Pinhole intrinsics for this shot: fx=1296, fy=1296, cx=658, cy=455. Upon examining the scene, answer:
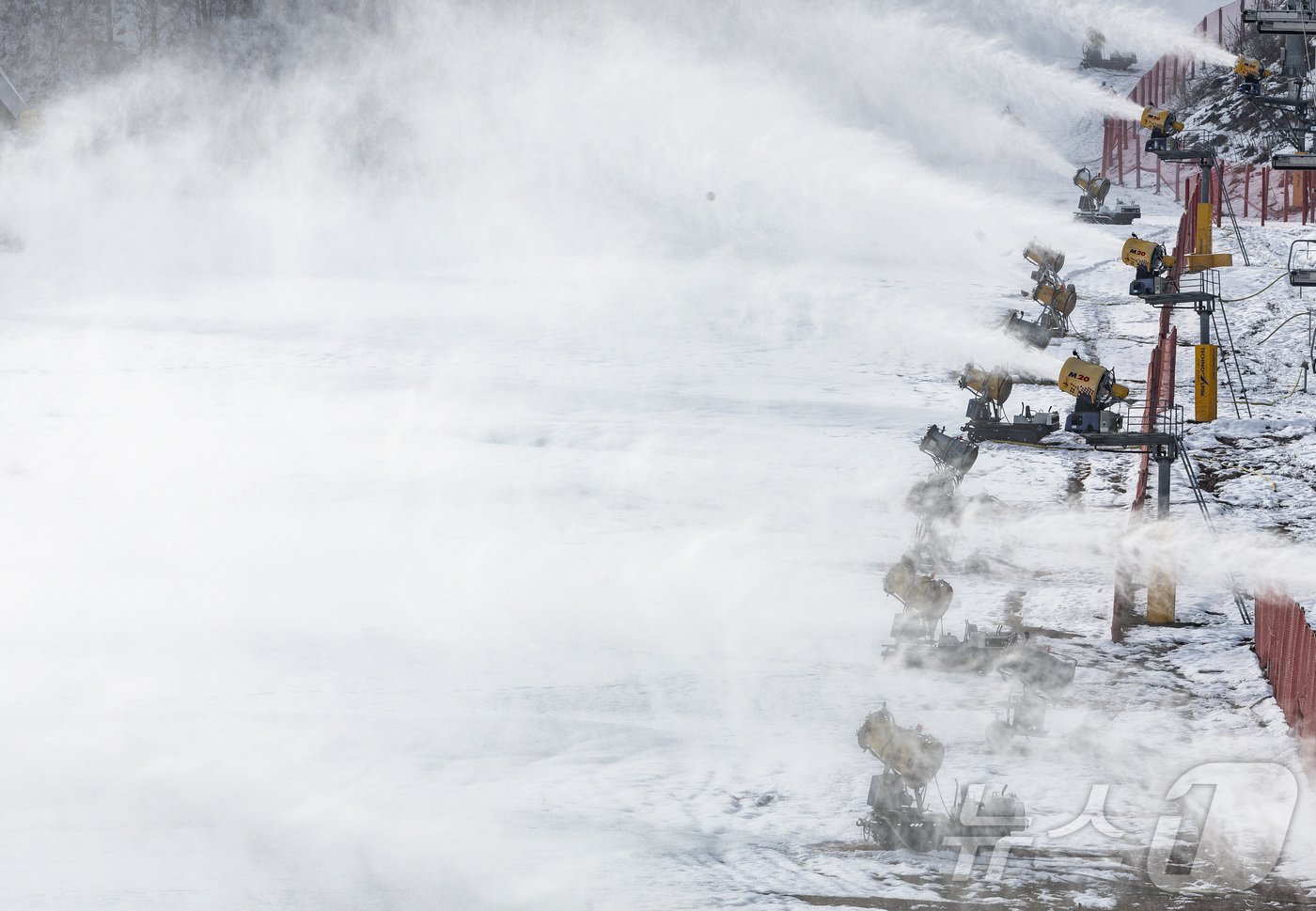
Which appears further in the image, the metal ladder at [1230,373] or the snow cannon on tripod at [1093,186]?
the snow cannon on tripod at [1093,186]

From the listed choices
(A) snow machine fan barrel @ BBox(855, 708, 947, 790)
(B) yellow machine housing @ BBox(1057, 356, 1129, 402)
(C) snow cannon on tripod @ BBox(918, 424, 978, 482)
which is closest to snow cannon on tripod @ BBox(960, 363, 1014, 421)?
(C) snow cannon on tripod @ BBox(918, 424, 978, 482)

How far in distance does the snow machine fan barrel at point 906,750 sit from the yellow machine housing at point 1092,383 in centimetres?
867

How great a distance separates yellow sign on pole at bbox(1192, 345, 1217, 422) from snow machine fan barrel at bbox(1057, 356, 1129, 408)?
10.9 meters

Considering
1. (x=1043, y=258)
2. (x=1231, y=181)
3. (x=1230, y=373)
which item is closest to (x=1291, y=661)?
(x=1230, y=373)

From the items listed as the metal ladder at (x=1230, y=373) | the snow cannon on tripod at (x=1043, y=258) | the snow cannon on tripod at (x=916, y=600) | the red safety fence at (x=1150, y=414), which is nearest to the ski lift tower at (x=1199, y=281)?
the metal ladder at (x=1230, y=373)

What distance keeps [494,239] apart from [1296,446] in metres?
40.5

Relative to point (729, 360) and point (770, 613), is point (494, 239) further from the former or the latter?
point (770, 613)

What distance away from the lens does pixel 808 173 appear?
7050 centimetres

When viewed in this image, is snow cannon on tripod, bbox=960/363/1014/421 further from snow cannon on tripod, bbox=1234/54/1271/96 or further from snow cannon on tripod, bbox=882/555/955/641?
snow cannon on tripod, bbox=1234/54/1271/96

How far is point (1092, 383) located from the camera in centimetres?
2258

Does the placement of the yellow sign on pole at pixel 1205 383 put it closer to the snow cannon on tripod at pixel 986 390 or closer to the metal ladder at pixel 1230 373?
the metal ladder at pixel 1230 373

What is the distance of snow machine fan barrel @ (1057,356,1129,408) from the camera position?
2256 centimetres

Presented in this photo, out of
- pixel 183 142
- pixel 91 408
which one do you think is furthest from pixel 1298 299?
pixel 183 142

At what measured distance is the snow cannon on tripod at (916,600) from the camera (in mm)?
21047
